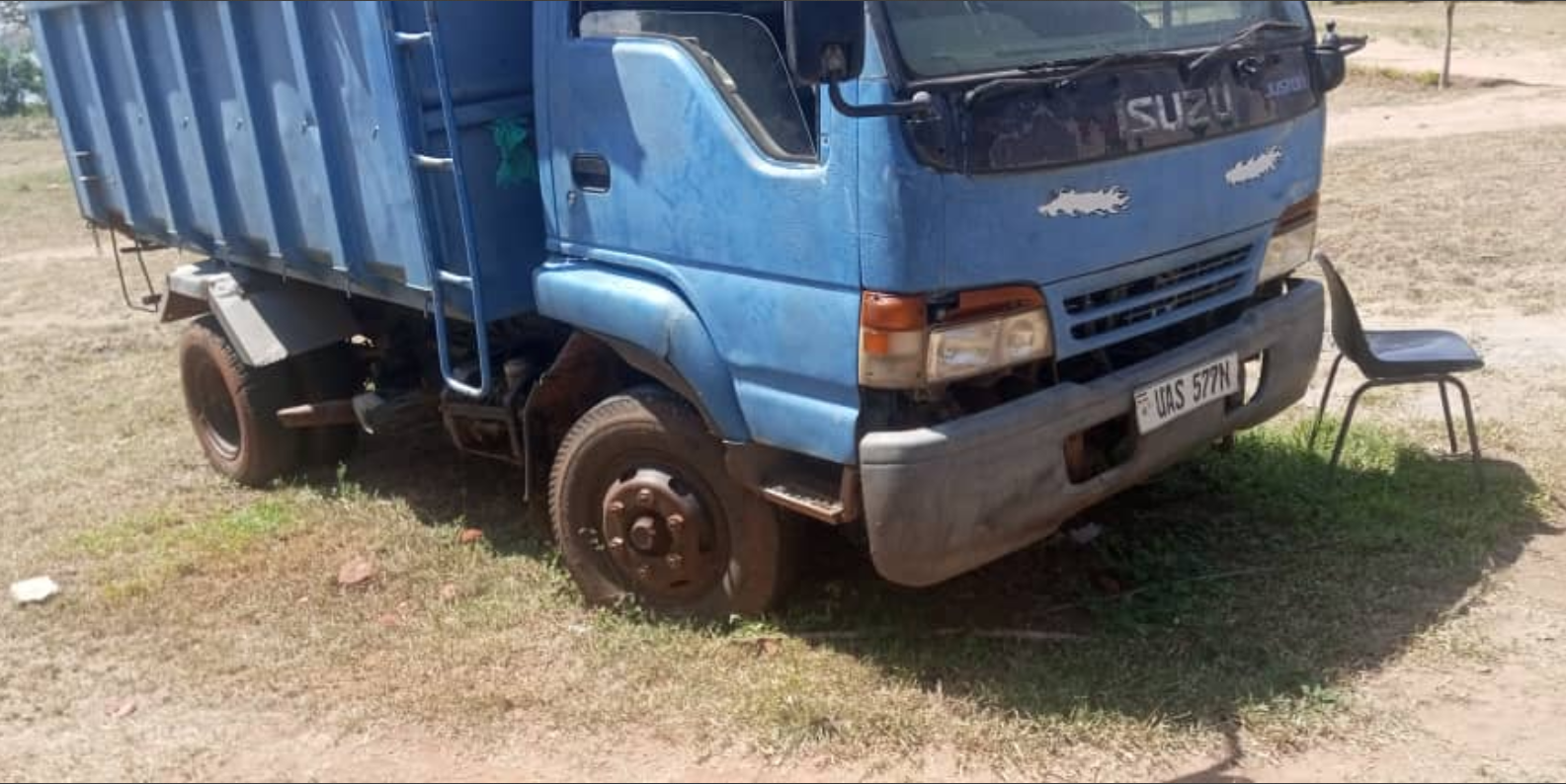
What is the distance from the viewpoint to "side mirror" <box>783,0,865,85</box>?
3.03m

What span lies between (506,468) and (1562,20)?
26773 millimetres

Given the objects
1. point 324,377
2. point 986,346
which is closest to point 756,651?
point 986,346

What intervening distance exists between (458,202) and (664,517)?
1.18 metres

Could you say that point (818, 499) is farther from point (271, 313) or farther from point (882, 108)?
point (271, 313)

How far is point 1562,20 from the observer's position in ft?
84.9

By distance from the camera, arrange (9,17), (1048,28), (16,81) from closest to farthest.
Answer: (1048,28)
(9,17)
(16,81)

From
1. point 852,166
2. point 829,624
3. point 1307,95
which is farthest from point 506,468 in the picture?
point 1307,95

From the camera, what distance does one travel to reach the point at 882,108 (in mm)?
3109

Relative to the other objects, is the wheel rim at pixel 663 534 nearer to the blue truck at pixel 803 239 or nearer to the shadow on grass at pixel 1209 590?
the blue truck at pixel 803 239

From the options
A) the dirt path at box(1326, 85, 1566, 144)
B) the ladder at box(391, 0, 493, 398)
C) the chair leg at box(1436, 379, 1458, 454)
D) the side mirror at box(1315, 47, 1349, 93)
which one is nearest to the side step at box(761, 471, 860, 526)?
the ladder at box(391, 0, 493, 398)

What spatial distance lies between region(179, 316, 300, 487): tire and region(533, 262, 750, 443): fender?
2.15m

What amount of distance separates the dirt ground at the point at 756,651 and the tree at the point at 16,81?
77.5 ft

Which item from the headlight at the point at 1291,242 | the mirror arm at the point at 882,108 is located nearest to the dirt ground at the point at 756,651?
the headlight at the point at 1291,242

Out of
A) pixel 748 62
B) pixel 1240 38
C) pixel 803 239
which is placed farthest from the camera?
pixel 1240 38
